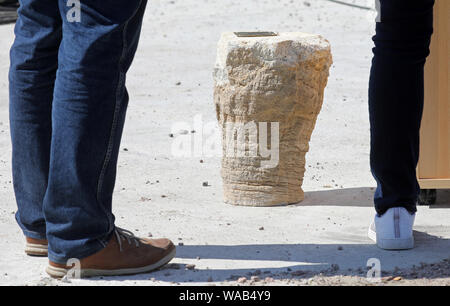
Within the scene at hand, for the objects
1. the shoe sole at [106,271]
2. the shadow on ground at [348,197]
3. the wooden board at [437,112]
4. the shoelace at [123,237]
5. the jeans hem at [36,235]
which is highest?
the wooden board at [437,112]

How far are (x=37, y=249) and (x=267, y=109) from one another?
49.4 inches

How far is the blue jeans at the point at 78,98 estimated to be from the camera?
2521 mm

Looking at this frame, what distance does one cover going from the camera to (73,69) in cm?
253

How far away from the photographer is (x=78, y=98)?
253 cm

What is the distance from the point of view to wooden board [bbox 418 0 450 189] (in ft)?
11.6

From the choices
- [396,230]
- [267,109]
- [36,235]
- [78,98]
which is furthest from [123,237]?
[267,109]

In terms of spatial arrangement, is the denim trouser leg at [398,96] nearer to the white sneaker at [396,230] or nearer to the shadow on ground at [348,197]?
the white sneaker at [396,230]

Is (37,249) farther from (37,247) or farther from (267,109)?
(267,109)

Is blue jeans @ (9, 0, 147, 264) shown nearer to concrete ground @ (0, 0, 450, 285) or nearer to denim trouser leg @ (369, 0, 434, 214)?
concrete ground @ (0, 0, 450, 285)

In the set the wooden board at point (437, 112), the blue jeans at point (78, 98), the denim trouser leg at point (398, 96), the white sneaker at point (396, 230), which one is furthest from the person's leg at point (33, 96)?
the wooden board at point (437, 112)

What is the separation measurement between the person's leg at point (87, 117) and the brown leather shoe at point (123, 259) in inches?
1.9

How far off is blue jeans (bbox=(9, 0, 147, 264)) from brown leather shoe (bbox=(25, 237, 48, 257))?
0.19 m

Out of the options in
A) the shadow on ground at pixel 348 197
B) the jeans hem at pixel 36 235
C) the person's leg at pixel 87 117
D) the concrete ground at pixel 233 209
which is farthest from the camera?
the shadow on ground at pixel 348 197

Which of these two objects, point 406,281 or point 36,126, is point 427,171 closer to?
point 406,281
